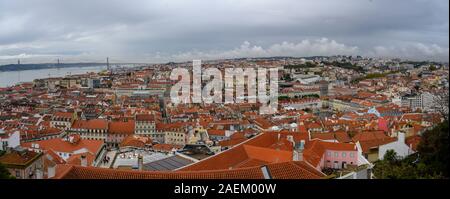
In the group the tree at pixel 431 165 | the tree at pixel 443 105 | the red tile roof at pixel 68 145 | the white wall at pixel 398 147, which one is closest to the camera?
the tree at pixel 431 165

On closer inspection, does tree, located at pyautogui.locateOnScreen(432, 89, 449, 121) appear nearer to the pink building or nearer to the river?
the pink building

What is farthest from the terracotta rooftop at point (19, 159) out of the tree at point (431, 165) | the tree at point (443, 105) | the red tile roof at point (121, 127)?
the red tile roof at point (121, 127)

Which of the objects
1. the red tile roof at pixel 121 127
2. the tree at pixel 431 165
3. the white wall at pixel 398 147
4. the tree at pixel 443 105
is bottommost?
the red tile roof at pixel 121 127

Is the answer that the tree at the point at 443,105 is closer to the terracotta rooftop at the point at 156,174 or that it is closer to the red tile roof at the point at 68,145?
the terracotta rooftop at the point at 156,174

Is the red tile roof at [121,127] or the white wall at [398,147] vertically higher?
the white wall at [398,147]

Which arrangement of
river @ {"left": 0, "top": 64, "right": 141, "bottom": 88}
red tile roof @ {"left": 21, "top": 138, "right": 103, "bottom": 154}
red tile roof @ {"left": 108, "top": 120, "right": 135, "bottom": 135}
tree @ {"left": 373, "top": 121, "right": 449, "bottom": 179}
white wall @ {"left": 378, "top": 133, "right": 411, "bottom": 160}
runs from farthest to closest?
1. river @ {"left": 0, "top": 64, "right": 141, "bottom": 88}
2. red tile roof @ {"left": 108, "top": 120, "right": 135, "bottom": 135}
3. red tile roof @ {"left": 21, "top": 138, "right": 103, "bottom": 154}
4. white wall @ {"left": 378, "top": 133, "right": 411, "bottom": 160}
5. tree @ {"left": 373, "top": 121, "right": 449, "bottom": 179}

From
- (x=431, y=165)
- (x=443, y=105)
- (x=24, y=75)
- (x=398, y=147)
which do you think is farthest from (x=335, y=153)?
(x=24, y=75)

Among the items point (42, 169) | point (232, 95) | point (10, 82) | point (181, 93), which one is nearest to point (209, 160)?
point (42, 169)

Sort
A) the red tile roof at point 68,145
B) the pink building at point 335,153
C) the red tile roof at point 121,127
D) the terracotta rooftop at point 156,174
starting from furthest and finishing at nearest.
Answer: the red tile roof at point 121,127
the red tile roof at point 68,145
the pink building at point 335,153
the terracotta rooftop at point 156,174

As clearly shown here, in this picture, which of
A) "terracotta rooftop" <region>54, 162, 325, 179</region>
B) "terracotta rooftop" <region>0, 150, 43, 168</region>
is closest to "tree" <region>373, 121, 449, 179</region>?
"terracotta rooftop" <region>54, 162, 325, 179</region>
